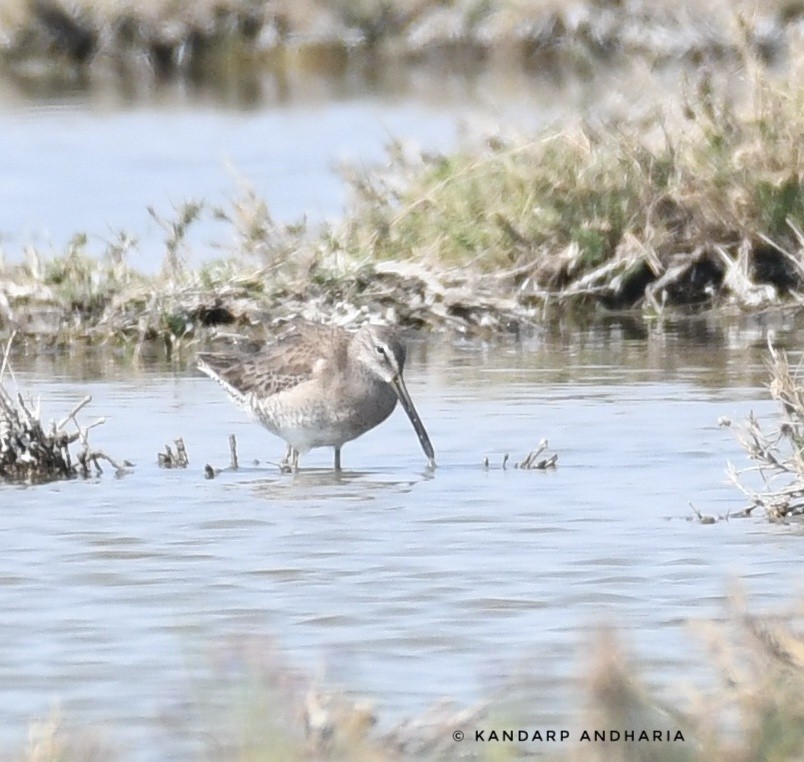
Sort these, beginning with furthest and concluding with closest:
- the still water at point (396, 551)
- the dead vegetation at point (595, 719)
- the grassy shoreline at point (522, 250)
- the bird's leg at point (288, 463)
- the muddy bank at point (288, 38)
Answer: the muddy bank at point (288, 38) → the grassy shoreline at point (522, 250) → the bird's leg at point (288, 463) → the still water at point (396, 551) → the dead vegetation at point (595, 719)

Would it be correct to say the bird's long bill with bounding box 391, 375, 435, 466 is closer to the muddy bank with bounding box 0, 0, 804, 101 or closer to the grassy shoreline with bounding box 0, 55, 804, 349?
the grassy shoreline with bounding box 0, 55, 804, 349

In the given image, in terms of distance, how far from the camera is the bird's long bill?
34.0 ft

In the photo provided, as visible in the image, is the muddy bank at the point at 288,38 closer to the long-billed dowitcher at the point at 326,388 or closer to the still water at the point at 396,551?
the still water at the point at 396,551

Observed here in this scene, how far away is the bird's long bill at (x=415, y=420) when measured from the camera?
10367 millimetres

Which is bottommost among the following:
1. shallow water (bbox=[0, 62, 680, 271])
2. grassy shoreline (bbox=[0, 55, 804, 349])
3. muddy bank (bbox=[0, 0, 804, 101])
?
grassy shoreline (bbox=[0, 55, 804, 349])

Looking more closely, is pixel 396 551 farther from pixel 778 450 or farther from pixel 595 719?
pixel 595 719

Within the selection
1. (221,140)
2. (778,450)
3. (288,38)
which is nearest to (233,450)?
(778,450)

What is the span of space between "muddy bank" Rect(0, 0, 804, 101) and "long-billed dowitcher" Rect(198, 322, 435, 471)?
22.4 m

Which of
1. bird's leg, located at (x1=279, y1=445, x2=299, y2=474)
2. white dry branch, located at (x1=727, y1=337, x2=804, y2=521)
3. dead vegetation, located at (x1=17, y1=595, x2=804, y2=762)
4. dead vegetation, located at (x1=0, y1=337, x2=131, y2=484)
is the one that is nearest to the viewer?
dead vegetation, located at (x1=17, y1=595, x2=804, y2=762)

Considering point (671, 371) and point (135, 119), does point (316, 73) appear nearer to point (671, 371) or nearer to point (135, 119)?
point (135, 119)

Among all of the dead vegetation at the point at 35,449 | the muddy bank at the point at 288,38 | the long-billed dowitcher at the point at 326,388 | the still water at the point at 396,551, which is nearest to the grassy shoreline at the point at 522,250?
the still water at the point at 396,551

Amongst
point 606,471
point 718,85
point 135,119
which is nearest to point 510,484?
point 606,471

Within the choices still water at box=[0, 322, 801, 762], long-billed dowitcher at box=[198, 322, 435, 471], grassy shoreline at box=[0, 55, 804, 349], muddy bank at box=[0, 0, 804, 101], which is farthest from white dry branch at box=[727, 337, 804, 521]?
muddy bank at box=[0, 0, 804, 101]

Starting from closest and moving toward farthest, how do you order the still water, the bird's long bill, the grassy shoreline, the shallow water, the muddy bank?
the still water → the bird's long bill → the grassy shoreline → the shallow water → the muddy bank
